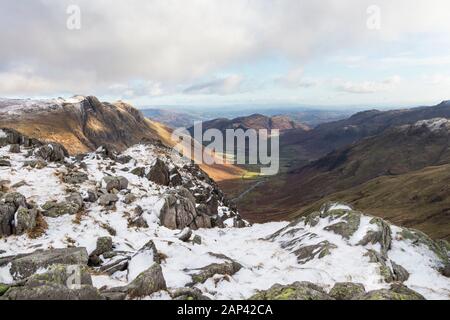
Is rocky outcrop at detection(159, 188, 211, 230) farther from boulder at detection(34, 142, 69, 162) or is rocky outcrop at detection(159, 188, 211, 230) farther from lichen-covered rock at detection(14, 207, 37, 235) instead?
boulder at detection(34, 142, 69, 162)

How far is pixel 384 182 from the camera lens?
7239 inches

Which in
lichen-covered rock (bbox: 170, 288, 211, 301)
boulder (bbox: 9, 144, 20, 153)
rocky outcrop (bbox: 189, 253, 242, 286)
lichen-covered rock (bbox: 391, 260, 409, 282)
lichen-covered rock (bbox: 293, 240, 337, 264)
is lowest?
lichen-covered rock (bbox: 391, 260, 409, 282)

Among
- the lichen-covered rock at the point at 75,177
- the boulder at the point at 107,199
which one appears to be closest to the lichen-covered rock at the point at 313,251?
the boulder at the point at 107,199

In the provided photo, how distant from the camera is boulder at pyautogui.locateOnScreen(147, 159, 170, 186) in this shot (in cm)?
5878

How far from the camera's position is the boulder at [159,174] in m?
58.8

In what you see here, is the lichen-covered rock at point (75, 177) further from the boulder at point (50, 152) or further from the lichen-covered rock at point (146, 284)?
the lichen-covered rock at point (146, 284)

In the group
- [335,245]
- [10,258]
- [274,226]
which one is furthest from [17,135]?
[335,245]

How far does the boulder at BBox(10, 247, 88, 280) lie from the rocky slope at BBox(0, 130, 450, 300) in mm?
68

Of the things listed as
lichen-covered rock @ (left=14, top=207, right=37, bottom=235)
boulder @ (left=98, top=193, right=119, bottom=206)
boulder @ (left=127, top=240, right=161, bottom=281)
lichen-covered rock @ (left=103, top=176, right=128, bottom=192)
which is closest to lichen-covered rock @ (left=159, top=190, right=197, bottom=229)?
boulder @ (left=98, top=193, right=119, bottom=206)

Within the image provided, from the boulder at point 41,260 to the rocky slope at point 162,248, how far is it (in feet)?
0.22

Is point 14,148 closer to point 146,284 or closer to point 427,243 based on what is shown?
point 146,284

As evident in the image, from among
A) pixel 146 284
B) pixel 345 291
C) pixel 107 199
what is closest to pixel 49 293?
pixel 146 284

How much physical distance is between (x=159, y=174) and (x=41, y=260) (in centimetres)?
3527

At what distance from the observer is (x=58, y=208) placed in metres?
36.3
